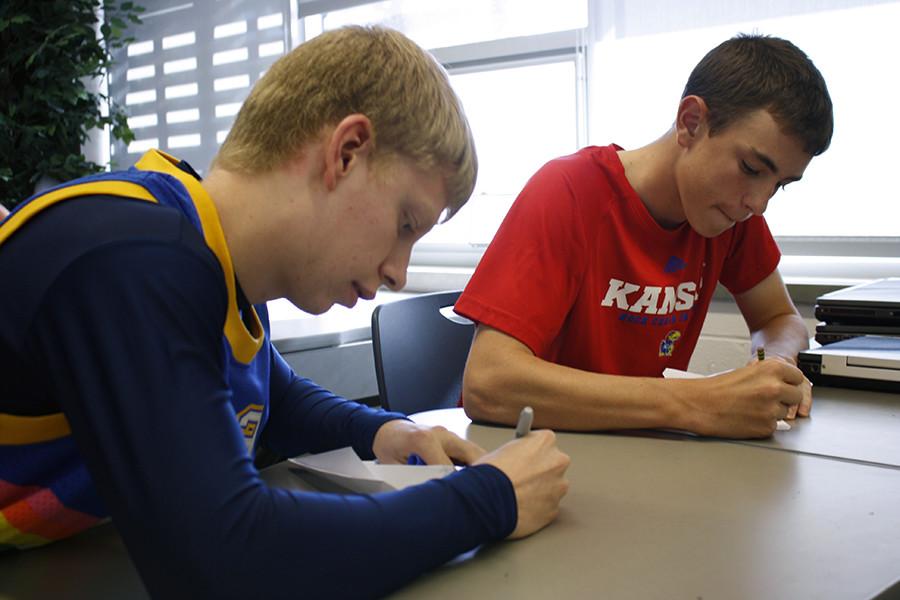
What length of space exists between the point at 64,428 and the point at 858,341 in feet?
4.50

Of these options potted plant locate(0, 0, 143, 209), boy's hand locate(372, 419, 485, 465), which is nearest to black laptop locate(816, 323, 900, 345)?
boy's hand locate(372, 419, 485, 465)

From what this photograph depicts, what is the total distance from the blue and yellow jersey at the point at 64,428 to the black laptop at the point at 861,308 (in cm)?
120

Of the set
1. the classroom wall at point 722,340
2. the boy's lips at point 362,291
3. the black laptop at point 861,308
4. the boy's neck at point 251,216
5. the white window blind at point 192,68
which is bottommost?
the classroom wall at point 722,340

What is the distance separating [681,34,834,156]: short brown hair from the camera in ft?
4.40

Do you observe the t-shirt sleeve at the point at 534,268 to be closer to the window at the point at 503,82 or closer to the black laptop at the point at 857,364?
the black laptop at the point at 857,364

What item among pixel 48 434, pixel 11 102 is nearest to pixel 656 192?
pixel 48 434

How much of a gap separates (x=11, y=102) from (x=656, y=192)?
2.96 meters

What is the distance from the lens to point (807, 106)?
1.34 metres

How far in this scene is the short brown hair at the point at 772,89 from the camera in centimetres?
134

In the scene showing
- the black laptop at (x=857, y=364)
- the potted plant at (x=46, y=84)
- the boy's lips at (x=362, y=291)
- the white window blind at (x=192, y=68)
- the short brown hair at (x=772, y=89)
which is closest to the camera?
the boy's lips at (x=362, y=291)

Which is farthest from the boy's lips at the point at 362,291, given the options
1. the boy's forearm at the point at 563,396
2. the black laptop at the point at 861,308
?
the black laptop at the point at 861,308

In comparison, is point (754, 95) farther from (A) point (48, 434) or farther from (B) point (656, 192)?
(A) point (48, 434)

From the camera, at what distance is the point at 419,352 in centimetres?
168

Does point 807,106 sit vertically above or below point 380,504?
above
